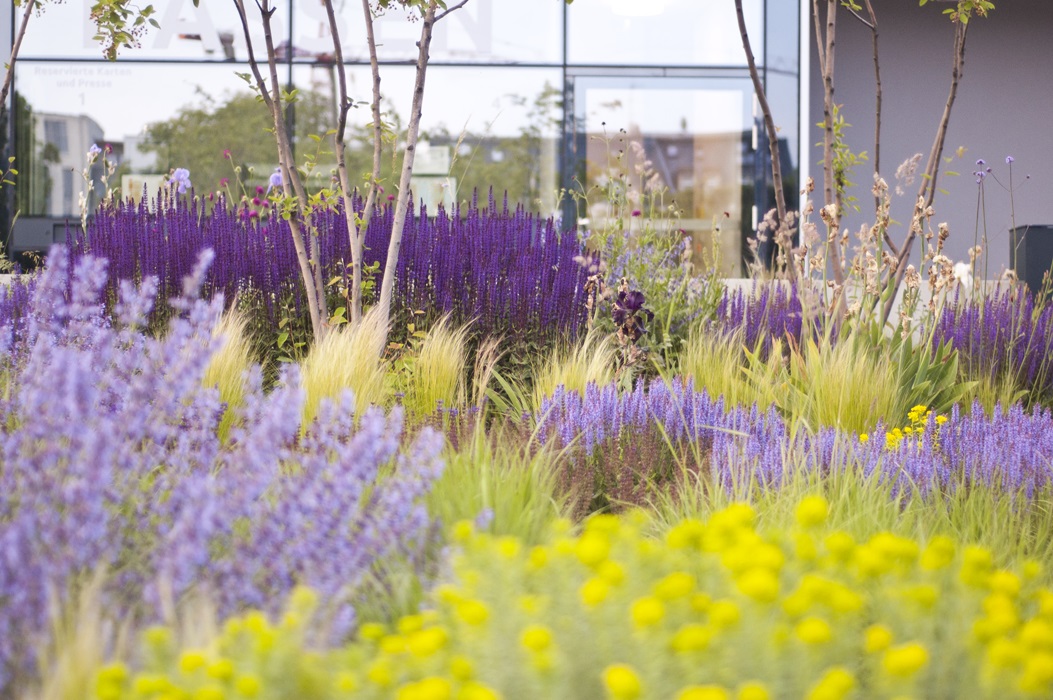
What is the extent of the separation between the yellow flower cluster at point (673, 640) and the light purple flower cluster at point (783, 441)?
113 cm

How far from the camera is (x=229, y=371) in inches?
137

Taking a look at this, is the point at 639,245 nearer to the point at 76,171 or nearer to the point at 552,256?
the point at 552,256

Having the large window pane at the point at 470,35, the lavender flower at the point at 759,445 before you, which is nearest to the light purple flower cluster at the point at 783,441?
the lavender flower at the point at 759,445

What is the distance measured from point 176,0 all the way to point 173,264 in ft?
22.7

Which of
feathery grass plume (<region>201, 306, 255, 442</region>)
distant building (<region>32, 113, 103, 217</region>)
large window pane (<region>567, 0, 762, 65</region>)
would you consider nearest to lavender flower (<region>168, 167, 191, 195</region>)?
feathery grass plume (<region>201, 306, 255, 442</region>)

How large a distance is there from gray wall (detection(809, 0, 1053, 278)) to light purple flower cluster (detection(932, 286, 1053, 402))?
6.88m

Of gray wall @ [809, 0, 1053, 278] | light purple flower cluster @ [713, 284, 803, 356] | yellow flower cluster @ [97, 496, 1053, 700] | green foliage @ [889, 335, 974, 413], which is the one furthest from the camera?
gray wall @ [809, 0, 1053, 278]

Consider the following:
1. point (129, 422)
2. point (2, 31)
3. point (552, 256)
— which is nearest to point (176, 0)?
point (2, 31)

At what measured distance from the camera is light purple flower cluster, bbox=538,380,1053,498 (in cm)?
267

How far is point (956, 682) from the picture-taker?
1.19m

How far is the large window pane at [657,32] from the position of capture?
10398mm

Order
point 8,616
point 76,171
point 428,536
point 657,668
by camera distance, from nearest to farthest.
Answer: point 657,668 < point 8,616 < point 428,536 < point 76,171

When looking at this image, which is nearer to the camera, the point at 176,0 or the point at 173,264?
the point at 173,264

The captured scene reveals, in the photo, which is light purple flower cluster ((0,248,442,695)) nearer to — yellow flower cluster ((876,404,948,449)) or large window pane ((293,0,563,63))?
yellow flower cluster ((876,404,948,449))
